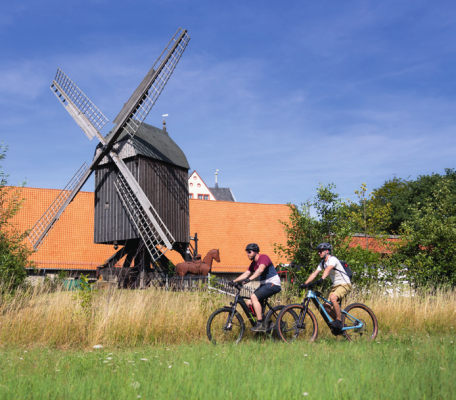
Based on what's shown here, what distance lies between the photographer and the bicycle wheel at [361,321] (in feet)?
24.7

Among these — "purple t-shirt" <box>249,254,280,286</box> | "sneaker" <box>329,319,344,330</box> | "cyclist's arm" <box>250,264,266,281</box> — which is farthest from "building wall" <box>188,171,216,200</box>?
"sneaker" <box>329,319,344,330</box>

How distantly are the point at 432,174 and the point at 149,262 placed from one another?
31591mm

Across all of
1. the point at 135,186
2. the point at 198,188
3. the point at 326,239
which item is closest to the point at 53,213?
the point at 135,186

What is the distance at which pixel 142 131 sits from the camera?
20469 mm

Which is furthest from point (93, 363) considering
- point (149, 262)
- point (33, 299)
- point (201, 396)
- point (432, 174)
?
point (432, 174)

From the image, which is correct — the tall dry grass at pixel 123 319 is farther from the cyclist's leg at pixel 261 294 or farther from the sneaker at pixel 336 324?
the cyclist's leg at pixel 261 294

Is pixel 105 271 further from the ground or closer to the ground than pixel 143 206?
closer to the ground

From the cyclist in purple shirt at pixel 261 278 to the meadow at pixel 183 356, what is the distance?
53 centimetres

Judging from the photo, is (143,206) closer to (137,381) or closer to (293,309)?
(293,309)

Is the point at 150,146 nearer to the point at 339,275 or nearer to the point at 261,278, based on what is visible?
the point at 261,278

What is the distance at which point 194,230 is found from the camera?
2814 cm

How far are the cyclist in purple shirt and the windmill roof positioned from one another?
41.8ft

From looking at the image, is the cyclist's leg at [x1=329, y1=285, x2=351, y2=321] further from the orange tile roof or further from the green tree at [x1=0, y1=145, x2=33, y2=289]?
the orange tile roof

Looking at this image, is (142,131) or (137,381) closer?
(137,381)
